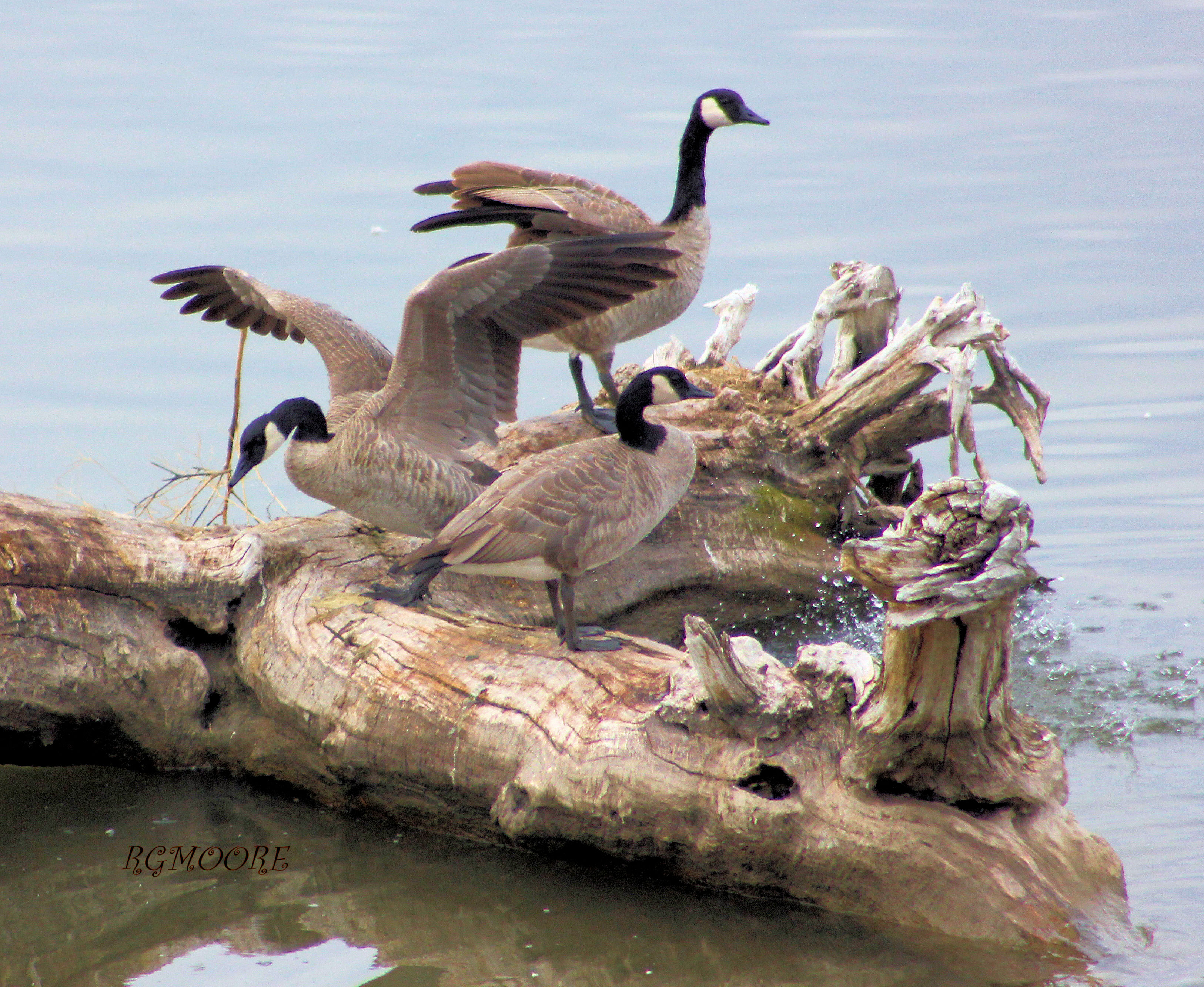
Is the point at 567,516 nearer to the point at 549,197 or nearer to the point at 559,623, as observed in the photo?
the point at 559,623

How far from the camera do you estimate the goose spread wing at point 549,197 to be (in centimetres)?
631

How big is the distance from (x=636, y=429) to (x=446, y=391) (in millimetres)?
1031

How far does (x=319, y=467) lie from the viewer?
18.1 ft

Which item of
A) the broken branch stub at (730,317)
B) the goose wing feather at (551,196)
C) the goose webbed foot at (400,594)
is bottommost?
the goose webbed foot at (400,594)

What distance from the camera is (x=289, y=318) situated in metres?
6.65

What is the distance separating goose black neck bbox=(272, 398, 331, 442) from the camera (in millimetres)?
5621

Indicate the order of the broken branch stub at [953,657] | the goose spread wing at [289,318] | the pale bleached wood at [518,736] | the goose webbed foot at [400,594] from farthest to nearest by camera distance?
the goose spread wing at [289,318] < the goose webbed foot at [400,594] < the pale bleached wood at [518,736] < the broken branch stub at [953,657]

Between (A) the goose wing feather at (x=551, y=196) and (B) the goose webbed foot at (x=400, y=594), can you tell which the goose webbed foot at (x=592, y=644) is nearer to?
(B) the goose webbed foot at (x=400, y=594)

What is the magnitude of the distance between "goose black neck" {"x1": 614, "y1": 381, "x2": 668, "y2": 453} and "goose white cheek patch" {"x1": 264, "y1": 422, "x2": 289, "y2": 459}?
150 centimetres

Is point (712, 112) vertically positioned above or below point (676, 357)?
above

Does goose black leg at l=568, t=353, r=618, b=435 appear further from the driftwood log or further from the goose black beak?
the goose black beak

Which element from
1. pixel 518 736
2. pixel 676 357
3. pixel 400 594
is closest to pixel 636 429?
pixel 400 594

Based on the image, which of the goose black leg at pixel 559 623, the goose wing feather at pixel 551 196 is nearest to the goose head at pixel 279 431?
the goose black leg at pixel 559 623

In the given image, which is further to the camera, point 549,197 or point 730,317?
point 730,317
